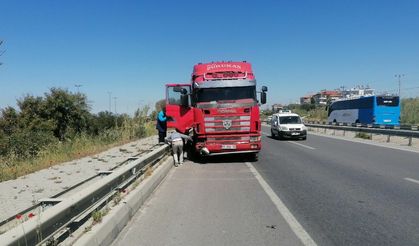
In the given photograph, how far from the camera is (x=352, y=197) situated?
30.3ft

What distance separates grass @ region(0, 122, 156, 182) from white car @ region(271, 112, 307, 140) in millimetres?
9757

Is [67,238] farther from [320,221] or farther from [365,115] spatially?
[365,115]

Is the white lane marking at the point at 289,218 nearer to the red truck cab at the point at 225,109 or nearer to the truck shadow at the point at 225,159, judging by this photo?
the red truck cab at the point at 225,109

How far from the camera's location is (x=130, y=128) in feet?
104

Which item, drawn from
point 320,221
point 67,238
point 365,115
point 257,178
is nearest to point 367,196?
point 320,221

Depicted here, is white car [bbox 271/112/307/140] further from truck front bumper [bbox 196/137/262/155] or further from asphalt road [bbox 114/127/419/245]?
asphalt road [bbox 114/127/419/245]

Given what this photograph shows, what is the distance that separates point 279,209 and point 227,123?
8.55 metres

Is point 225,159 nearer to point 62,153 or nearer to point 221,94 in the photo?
point 221,94

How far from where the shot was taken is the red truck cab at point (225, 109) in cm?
1659

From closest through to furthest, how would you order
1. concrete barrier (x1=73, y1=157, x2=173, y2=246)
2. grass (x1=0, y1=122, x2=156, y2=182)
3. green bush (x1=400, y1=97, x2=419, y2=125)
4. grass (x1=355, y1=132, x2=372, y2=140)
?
1. concrete barrier (x1=73, y1=157, x2=173, y2=246)
2. grass (x1=0, y1=122, x2=156, y2=182)
3. grass (x1=355, y1=132, x2=372, y2=140)
4. green bush (x1=400, y1=97, x2=419, y2=125)

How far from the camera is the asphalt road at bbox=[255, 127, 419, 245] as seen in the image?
6.43 meters

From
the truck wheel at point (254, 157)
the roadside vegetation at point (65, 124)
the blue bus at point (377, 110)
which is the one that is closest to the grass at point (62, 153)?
the roadside vegetation at point (65, 124)

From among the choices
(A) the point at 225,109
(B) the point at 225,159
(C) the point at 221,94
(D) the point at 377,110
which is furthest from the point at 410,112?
(A) the point at 225,109

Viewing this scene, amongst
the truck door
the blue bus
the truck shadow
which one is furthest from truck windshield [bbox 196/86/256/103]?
the blue bus
